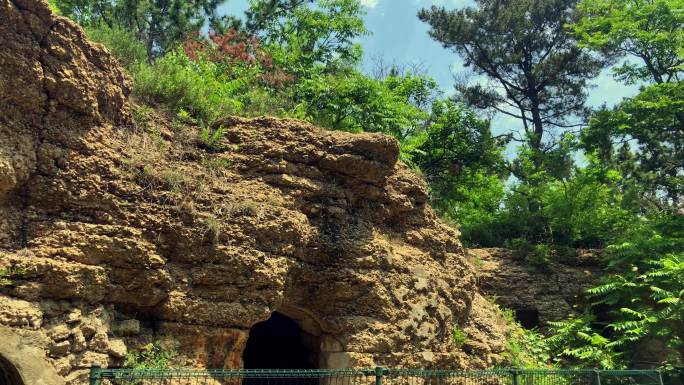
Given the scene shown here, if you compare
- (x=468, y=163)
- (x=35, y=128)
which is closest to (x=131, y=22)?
(x=468, y=163)

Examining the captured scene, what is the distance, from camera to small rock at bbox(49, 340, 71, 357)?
6.68 metres

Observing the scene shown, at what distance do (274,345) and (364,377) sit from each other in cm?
433

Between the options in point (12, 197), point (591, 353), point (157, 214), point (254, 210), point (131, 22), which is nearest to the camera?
point (12, 197)

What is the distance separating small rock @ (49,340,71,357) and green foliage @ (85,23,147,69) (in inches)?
210

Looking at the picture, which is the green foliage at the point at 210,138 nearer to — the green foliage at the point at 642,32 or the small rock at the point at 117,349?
the small rock at the point at 117,349

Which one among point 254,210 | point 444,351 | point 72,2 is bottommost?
point 444,351

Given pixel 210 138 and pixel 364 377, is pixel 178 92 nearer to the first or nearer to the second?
pixel 210 138

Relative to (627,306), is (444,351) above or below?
below

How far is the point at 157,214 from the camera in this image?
8.09m

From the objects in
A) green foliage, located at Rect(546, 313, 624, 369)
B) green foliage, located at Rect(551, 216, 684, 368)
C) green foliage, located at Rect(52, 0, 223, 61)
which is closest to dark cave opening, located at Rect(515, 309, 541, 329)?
green foliage, located at Rect(546, 313, 624, 369)

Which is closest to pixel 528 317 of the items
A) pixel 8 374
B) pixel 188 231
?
pixel 188 231

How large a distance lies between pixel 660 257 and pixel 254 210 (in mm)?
11294

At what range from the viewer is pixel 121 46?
10.3m

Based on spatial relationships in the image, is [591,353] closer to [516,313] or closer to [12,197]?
[516,313]
